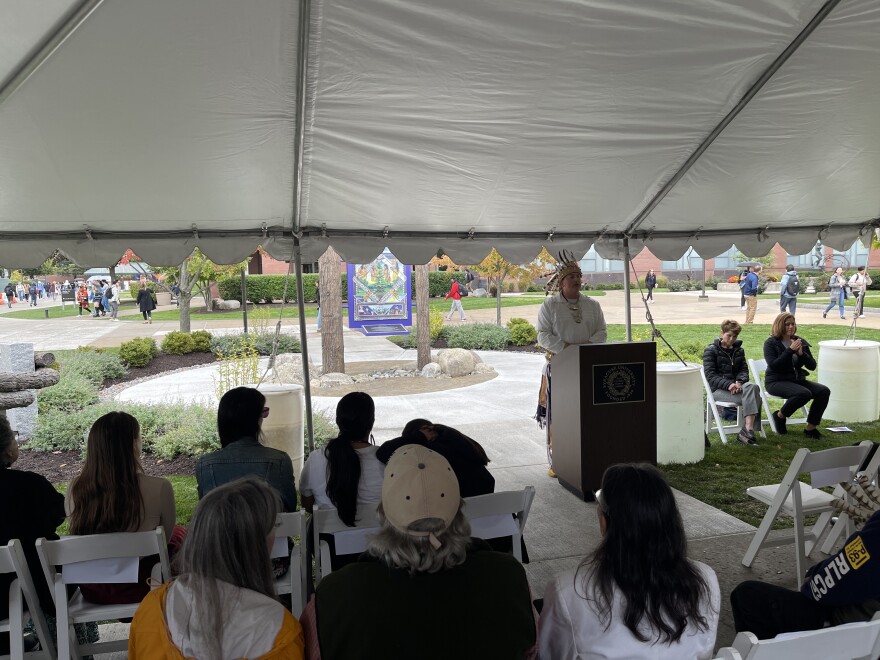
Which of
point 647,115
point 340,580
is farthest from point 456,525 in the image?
point 647,115

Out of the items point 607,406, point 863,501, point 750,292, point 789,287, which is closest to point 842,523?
point 863,501

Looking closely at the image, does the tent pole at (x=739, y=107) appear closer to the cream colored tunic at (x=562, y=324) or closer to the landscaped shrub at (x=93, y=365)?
the cream colored tunic at (x=562, y=324)

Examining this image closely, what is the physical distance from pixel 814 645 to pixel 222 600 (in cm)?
153

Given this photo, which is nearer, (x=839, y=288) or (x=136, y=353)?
(x=136, y=353)

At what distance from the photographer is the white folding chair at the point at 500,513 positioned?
2.73m

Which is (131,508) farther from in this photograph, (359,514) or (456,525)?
(456,525)

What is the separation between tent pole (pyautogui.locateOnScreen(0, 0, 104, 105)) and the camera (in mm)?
2596

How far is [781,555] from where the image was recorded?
4172mm

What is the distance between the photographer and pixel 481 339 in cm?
1773

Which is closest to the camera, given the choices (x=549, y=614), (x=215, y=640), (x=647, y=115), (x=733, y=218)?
(x=215, y=640)

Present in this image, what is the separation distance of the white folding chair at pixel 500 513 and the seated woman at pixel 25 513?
1700 millimetres

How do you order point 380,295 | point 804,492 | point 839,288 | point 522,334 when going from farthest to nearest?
point 839,288, point 522,334, point 380,295, point 804,492

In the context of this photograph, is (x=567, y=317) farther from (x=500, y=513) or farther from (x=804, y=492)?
(x=500, y=513)

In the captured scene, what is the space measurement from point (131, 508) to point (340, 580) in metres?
1.64
